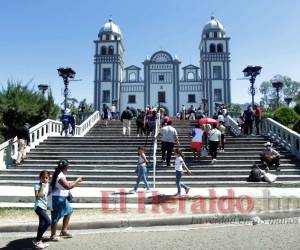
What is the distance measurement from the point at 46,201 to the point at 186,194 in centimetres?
469

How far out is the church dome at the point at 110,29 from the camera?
65438 mm

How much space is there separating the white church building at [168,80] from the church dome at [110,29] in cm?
244

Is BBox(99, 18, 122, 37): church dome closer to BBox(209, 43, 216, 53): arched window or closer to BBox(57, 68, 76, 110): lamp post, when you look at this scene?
BBox(209, 43, 216, 53): arched window

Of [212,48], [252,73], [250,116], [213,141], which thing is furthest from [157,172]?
[212,48]

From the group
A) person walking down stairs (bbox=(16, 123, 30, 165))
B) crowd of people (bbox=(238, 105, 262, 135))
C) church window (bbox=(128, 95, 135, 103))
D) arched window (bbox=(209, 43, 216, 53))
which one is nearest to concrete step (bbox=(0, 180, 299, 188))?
person walking down stairs (bbox=(16, 123, 30, 165))

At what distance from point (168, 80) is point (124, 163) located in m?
47.9

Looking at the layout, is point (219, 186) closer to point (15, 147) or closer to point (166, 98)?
point (15, 147)

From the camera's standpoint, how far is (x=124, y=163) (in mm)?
14367

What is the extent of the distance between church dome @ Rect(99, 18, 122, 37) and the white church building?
2.44m

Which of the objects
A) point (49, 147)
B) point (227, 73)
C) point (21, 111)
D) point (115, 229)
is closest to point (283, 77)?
point (227, 73)

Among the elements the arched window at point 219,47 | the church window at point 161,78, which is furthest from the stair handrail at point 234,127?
the arched window at point 219,47

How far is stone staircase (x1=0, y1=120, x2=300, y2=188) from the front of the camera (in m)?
12.6

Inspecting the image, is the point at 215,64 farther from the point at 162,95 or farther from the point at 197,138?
the point at 197,138

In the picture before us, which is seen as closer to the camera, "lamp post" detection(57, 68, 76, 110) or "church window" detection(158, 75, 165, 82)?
"lamp post" detection(57, 68, 76, 110)
